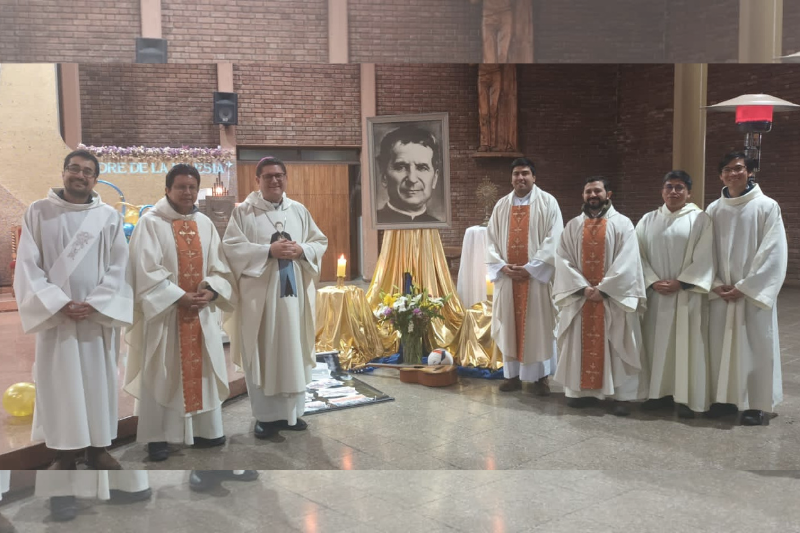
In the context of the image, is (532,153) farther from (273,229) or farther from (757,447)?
(757,447)

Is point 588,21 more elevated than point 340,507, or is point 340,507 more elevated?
point 588,21

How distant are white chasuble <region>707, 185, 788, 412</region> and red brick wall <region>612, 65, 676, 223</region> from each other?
42 centimetres

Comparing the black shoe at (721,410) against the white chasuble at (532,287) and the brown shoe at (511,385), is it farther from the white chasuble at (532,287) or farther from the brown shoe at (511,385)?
the brown shoe at (511,385)

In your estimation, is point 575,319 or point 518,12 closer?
point 575,319

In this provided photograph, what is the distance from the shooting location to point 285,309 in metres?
4.27

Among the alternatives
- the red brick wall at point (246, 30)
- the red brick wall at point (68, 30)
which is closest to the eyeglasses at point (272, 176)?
the red brick wall at point (246, 30)

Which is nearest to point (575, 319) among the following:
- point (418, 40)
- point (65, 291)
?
point (65, 291)

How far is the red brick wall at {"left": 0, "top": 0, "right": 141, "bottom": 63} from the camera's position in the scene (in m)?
10.4

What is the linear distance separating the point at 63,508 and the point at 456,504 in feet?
6.91

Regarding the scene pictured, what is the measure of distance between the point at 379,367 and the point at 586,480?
2289 mm

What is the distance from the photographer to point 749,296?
452 centimetres

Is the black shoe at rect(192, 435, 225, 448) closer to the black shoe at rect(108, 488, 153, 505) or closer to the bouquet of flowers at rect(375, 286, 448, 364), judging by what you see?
the black shoe at rect(108, 488, 153, 505)

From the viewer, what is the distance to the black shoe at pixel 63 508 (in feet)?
11.6

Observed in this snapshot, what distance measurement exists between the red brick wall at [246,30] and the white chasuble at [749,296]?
785 cm
